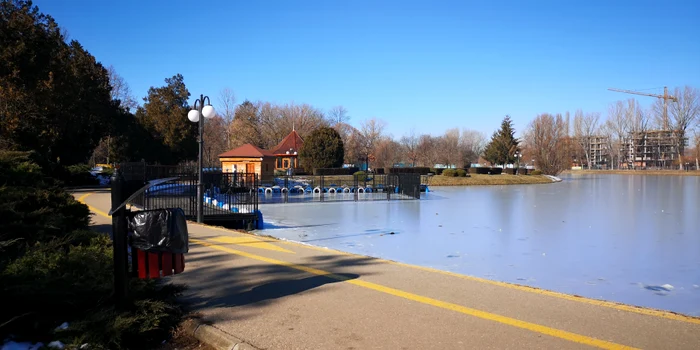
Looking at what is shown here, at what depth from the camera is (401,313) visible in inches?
203

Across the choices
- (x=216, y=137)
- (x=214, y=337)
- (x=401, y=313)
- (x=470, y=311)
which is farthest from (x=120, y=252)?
(x=216, y=137)

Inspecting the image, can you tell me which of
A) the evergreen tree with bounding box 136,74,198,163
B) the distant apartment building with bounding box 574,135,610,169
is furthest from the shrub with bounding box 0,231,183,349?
the distant apartment building with bounding box 574,135,610,169

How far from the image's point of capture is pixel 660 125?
9756 cm

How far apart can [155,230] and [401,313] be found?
8.17ft

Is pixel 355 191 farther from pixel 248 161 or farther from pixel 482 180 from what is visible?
pixel 482 180

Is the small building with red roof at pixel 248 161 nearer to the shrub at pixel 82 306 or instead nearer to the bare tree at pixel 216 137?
the shrub at pixel 82 306

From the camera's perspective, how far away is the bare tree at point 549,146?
71.6 metres

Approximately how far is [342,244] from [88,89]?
24.6m

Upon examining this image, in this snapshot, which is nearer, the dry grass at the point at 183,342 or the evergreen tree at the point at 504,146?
the dry grass at the point at 183,342

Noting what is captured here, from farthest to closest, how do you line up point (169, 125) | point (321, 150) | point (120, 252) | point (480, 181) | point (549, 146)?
point (549, 146) → point (321, 150) → point (480, 181) → point (169, 125) → point (120, 252)

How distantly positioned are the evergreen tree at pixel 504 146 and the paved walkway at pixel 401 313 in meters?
72.0

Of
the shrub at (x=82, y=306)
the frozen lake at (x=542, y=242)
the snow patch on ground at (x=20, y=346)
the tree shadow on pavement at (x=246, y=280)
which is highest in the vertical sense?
the shrub at (x=82, y=306)

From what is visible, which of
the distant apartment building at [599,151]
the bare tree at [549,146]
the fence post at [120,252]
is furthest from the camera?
the distant apartment building at [599,151]

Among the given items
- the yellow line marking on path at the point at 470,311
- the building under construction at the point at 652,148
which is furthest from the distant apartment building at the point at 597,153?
the yellow line marking on path at the point at 470,311
